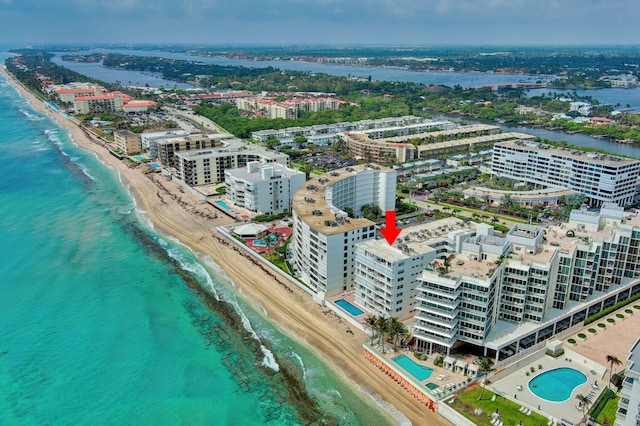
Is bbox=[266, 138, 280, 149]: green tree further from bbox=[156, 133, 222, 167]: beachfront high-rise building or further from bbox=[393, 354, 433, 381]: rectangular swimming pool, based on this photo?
bbox=[393, 354, 433, 381]: rectangular swimming pool

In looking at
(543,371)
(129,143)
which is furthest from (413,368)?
(129,143)

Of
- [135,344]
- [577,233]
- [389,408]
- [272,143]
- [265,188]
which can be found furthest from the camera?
[272,143]

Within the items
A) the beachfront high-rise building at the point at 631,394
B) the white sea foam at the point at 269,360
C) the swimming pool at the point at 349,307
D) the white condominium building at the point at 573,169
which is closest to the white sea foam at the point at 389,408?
the white sea foam at the point at 269,360

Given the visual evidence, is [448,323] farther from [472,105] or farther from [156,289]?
[472,105]

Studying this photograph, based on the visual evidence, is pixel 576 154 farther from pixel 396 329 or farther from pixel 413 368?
pixel 413 368

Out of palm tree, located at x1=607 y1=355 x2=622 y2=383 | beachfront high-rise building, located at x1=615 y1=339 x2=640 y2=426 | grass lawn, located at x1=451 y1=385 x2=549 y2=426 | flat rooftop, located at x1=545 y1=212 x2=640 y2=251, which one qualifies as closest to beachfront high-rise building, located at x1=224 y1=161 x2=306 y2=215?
flat rooftop, located at x1=545 y1=212 x2=640 y2=251

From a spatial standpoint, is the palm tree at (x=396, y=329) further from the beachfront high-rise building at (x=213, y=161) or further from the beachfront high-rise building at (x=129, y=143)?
the beachfront high-rise building at (x=129, y=143)
